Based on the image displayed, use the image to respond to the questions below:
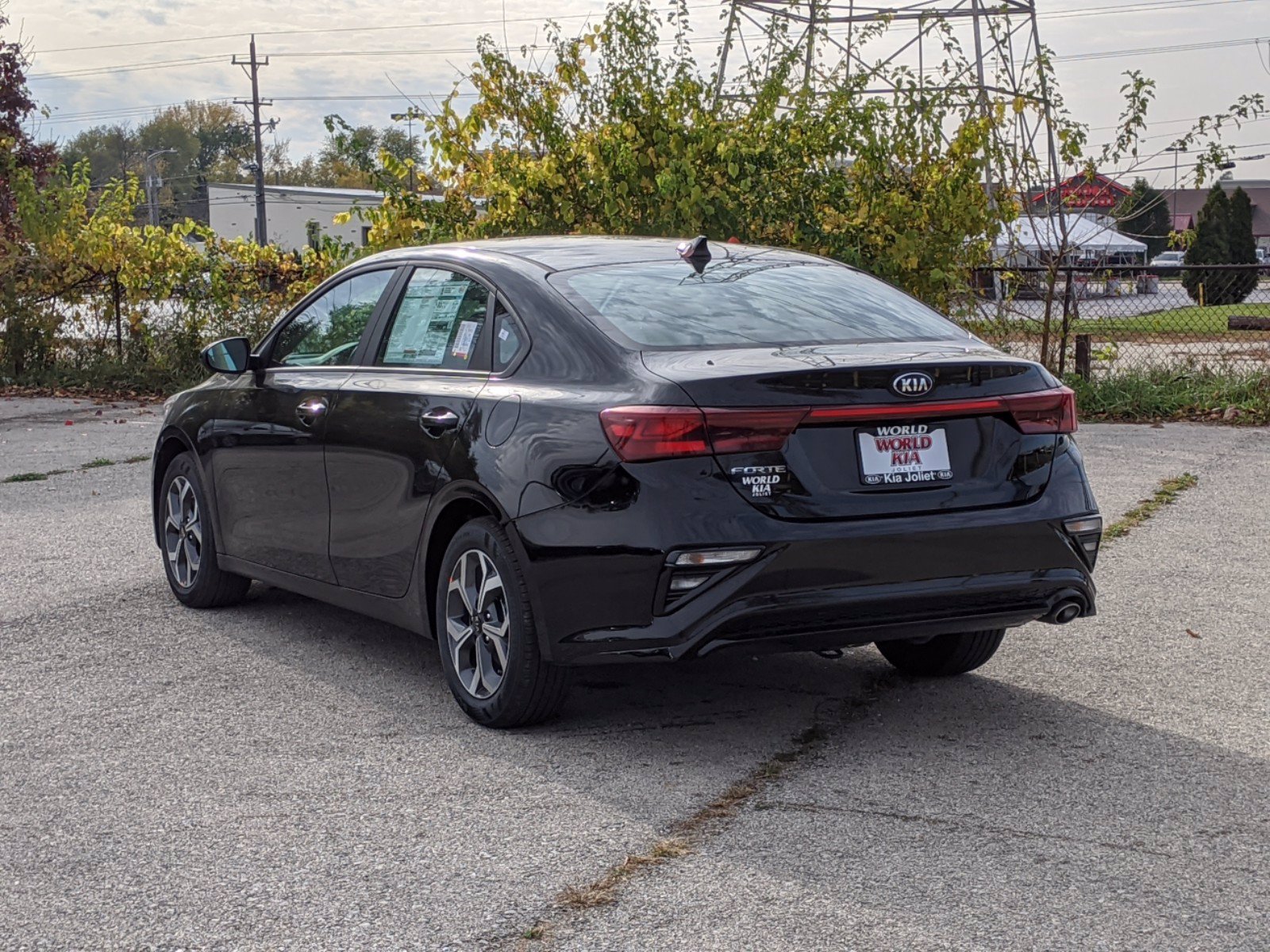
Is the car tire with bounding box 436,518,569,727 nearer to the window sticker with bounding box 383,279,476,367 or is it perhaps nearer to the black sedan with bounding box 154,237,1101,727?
the black sedan with bounding box 154,237,1101,727

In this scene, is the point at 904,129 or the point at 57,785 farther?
the point at 904,129

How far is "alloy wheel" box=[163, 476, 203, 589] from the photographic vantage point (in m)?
7.20

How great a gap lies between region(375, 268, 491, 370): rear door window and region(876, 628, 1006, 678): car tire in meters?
1.75

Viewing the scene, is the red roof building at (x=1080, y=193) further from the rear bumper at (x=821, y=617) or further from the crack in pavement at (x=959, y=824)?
the crack in pavement at (x=959, y=824)

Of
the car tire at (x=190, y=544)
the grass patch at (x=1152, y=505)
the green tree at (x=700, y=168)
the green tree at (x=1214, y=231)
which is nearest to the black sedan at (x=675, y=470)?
the car tire at (x=190, y=544)

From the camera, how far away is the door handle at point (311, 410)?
244 inches

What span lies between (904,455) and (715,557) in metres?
0.65

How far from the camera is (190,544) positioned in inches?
286

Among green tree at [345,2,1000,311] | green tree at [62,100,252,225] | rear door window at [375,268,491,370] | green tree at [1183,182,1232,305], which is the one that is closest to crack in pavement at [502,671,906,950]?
rear door window at [375,268,491,370]

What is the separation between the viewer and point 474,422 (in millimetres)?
5238

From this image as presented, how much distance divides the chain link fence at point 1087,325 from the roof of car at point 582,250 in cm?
896

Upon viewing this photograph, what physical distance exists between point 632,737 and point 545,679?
340 mm

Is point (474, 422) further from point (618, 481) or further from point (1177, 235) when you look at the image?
point (1177, 235)

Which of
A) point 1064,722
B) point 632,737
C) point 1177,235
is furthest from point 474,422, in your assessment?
point 1177,235
